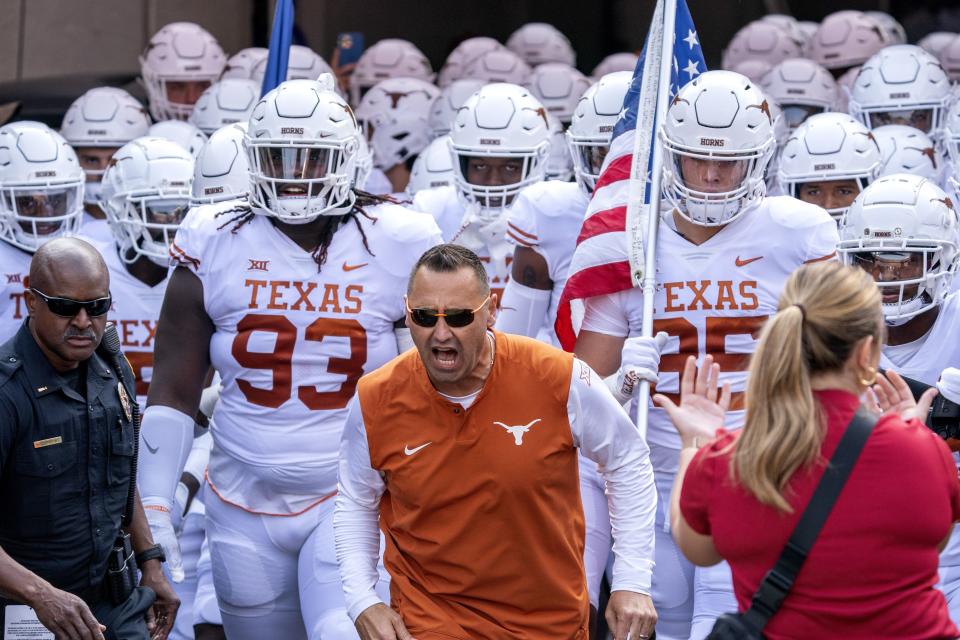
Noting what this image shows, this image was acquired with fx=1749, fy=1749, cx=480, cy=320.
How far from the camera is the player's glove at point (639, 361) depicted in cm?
545

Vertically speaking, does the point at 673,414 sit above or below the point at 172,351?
above

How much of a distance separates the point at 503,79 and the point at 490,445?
8048mm

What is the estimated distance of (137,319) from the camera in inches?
282

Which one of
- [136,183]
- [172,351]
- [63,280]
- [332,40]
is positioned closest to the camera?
[63,280]

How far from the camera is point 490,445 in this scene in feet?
14.9

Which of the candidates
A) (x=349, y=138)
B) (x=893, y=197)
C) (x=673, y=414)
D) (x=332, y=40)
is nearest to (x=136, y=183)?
(x=349, y=138)

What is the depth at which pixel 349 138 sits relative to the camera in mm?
6016

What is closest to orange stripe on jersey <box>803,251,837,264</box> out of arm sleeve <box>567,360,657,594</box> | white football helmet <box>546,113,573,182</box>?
arm sleeve <box>567,360,657,594</box>

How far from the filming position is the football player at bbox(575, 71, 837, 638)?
564cm

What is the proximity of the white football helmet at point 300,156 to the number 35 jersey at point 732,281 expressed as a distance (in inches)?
44.0

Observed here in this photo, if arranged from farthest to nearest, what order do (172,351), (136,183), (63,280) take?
1. (136,183)
2. (172,351)
3. (63,280)

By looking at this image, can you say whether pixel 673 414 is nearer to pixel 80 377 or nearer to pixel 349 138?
pixel 80 377

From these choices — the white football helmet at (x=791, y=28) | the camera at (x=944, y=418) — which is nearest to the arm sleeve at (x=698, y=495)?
the camera at (x=944, y=418)

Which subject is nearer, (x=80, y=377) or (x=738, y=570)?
(x=738, y=570)
